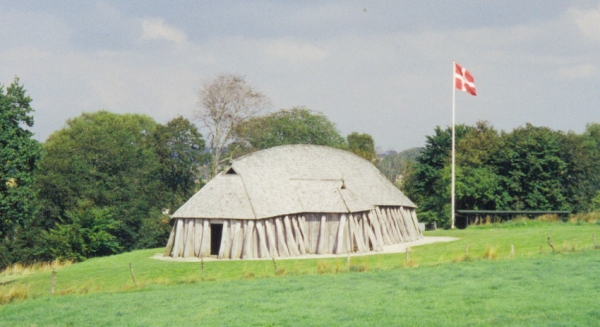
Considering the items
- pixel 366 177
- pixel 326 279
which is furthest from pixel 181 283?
pixel 366 177

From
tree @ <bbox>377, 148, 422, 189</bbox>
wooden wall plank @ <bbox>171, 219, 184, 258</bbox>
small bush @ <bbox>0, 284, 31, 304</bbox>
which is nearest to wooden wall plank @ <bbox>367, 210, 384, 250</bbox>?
wooden wall plank @ <bbox>171, 219, 184, 258</bbox>

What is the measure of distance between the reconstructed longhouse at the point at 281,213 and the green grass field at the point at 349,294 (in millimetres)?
5193

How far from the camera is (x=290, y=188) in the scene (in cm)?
4416

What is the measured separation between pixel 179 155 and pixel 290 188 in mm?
25376

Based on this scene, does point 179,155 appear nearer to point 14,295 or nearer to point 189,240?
point 189,240

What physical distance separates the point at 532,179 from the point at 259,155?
99.9 feet

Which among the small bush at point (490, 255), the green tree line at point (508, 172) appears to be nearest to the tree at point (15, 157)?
the small bush at point (490, 255)

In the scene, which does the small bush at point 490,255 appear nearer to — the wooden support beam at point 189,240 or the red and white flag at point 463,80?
the wooden support beam at point 189,240

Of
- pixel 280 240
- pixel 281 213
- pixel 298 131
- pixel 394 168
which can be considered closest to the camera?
pixel 280 240

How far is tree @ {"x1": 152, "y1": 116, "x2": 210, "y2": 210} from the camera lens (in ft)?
217

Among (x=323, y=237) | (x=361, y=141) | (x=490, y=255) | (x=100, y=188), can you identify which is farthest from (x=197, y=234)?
(x=361, y=141)

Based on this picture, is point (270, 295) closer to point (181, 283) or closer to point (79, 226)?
point (181, 283)

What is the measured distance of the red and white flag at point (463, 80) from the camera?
55.7 meters

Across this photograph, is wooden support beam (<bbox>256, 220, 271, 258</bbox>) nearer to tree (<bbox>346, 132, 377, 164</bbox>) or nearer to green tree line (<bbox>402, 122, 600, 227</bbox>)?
green tree line (<bbox>402, 122, 600, 227</bbox>)
